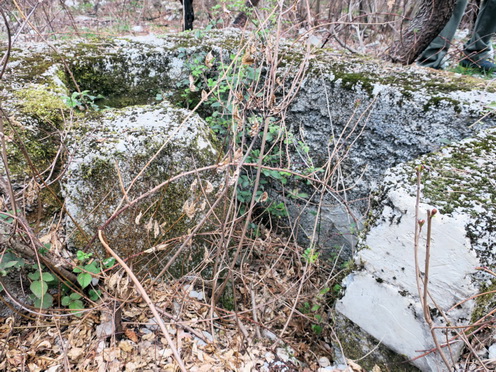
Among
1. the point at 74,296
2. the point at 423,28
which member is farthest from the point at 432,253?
the point at 423,28

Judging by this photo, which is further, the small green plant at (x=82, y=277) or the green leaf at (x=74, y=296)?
the green leaf at (x=74, y=296)

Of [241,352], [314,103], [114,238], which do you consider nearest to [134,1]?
[314,103]

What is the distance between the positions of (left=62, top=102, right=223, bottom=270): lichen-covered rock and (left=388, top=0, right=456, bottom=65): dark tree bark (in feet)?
6.97

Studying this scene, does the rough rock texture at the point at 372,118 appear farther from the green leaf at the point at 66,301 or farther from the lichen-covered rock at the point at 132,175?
the green leaf at the point at 66,301

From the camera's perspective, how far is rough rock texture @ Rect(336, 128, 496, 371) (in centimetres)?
102


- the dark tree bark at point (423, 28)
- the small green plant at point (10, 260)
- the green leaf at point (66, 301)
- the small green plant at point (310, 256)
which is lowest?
the small green plant at point (310, 256)

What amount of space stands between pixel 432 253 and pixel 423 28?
2.39m

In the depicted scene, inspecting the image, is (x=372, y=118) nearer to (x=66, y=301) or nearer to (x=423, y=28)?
(x=423, y=28)

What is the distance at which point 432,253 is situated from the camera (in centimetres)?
107

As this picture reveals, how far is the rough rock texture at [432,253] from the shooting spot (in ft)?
3.34

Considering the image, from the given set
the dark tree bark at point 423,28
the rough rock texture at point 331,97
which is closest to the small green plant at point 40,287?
the rough rock texture at point 331,97

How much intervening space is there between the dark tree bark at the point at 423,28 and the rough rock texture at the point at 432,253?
1689 millimetres

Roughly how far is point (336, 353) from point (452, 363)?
54cm

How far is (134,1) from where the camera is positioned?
831 centimetres
